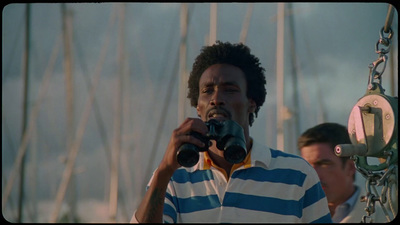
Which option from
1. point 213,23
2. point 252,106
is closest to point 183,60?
point 213,23

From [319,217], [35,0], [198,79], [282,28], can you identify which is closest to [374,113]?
[319,217]

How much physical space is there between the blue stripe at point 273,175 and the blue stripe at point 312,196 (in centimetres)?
5

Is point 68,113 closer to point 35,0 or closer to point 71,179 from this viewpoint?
point 71,179

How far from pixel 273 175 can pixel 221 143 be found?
0.33m

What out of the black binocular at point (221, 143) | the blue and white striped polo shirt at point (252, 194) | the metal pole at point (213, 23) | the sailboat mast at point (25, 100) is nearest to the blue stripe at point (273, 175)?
the blue and white striped polo shirt at point (252, 194)

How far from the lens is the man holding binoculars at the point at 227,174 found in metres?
2.73

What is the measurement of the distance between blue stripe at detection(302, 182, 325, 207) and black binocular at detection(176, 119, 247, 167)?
14.2 inches

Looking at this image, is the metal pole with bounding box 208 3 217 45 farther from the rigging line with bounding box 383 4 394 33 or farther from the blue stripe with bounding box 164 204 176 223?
the blue stripe with bounding box 164 204 176 223

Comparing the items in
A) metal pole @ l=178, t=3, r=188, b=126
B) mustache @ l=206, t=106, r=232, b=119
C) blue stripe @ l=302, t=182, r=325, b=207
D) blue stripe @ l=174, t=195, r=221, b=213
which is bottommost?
blue stripe @ l=174, t=195, r=221, b=213

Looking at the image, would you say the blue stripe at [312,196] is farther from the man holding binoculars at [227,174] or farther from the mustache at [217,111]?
the mustache at [217,111]

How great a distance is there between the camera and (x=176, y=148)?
2.68m

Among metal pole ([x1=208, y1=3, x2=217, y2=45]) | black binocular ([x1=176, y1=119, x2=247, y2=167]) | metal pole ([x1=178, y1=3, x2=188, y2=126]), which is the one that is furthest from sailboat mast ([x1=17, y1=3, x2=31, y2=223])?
black binocular ([x1=176, y1=119, x2=247, y2=167])

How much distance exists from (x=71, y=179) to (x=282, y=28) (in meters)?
5.69

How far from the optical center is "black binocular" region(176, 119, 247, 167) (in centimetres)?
265
